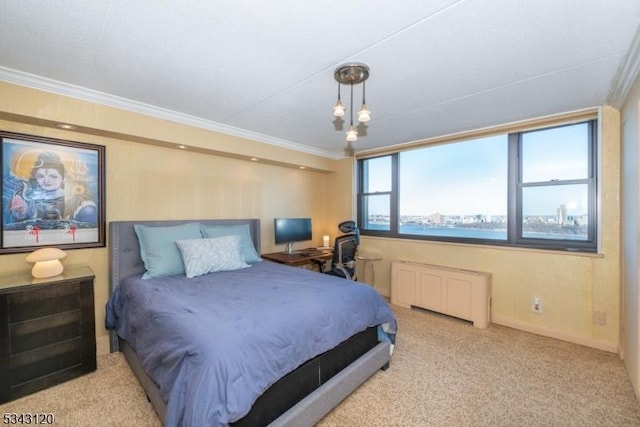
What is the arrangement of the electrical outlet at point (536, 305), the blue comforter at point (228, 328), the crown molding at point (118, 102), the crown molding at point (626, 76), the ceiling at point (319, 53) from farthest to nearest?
1. the electrical outlet at point (536, 305)
2. the crown molding at point (118, 102)
3. the crown molding at point (626, 76)
4. the ceiling at point (319, 53)
5. the blue comforter at point (228, 328)

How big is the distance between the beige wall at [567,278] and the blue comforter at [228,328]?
1789mm

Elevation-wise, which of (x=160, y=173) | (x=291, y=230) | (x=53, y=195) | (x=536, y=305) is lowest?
(x=536, y=305)

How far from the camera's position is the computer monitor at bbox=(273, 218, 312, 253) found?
4027mm

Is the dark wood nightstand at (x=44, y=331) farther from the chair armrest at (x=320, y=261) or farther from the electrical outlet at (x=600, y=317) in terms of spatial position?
the electrical outlet at (x=600, y=317)

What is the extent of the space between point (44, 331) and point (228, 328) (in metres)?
1.75

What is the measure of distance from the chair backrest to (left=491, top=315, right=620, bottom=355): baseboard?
5.95 feet

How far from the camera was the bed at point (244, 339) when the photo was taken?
4.23ft

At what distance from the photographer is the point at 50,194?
243 cm

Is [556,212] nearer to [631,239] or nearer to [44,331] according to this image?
[631,239]

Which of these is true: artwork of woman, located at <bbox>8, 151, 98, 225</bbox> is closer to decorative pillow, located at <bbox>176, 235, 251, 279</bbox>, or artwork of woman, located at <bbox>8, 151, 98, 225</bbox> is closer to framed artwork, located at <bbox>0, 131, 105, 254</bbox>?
framed artwork, located at <bbox>0, 131, 105, 254</bbox>

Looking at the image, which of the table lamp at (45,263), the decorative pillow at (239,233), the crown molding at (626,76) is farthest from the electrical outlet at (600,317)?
the table lamp at (45,263)

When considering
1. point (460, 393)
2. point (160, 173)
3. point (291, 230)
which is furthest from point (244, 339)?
point (291, 230)

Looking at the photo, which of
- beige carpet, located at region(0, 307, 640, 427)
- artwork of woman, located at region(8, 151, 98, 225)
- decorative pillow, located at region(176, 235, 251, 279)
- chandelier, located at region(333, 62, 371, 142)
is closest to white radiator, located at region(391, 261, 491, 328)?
beige carpet, located at region(0, 307, 640, 427)

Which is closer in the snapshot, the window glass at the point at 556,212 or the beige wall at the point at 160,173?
the beige wall at the point at 160,173
